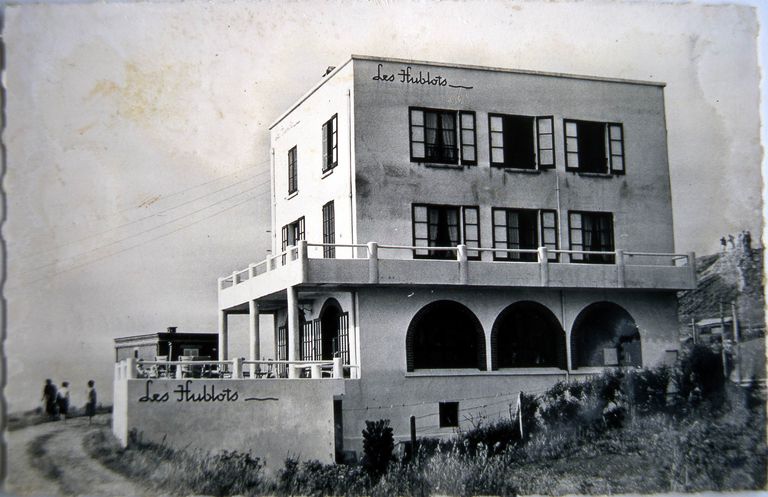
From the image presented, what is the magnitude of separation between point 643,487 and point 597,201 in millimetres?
7260

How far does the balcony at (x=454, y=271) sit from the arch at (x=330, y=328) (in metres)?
1.19

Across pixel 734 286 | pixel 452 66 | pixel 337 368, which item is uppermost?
pixel 452 66

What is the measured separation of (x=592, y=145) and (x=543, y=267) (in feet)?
10.6

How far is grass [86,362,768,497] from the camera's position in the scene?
1815 centimetres

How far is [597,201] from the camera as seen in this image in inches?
950

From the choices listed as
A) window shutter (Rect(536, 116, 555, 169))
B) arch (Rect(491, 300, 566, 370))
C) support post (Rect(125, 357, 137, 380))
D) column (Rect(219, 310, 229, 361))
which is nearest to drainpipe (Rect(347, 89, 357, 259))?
arch (Rect(491, 300, 566, 370))

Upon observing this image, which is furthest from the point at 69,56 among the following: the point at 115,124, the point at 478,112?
the point at 478,112

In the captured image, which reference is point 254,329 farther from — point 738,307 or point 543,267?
point 738,307

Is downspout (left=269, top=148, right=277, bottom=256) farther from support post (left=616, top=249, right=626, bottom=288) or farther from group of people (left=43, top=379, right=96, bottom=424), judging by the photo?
support post (left=616, top=249, right=626, bottom=288)

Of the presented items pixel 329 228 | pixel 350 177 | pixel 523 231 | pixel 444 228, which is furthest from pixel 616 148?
pixel 329 228

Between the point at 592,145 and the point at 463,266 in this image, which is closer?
the point at 463,266

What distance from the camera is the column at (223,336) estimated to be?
24855 millimetres

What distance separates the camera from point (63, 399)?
1773 centimetres

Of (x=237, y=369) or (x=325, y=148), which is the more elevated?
(x=325, y=148)
